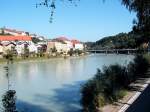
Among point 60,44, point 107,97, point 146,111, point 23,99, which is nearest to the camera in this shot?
point 146,111

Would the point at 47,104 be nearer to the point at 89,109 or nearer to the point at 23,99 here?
the point at 23,99

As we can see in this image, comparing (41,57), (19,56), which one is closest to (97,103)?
(19,56)

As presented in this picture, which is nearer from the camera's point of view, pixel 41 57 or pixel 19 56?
pixel 19 56

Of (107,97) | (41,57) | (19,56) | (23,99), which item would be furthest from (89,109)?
(41,57)

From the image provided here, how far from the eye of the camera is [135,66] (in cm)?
2823

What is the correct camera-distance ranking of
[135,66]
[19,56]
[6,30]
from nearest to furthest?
[135,66]
[19,56]
[6,30]

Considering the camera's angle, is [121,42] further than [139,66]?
Yes

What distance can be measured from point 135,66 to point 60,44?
309 ft

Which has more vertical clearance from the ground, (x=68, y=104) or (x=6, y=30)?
(x=6, y=30)

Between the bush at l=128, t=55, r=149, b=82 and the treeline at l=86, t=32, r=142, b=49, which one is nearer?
the bush at l=128, t=55, r=149, b=82

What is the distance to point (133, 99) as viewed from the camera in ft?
47.4

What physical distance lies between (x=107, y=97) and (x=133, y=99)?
1.14 m

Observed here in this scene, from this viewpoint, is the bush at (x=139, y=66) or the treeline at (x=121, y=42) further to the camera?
the treeline at (x=121, y=42)

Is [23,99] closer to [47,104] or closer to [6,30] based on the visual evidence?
[47,104]
